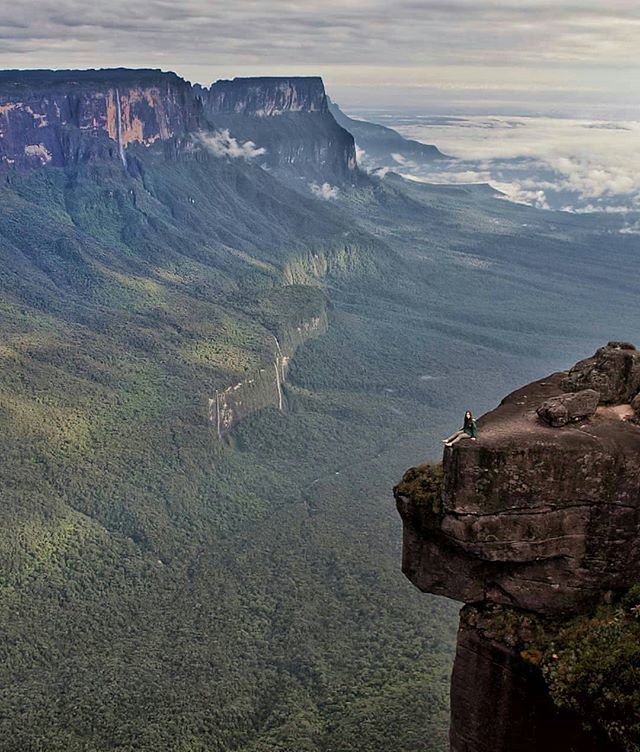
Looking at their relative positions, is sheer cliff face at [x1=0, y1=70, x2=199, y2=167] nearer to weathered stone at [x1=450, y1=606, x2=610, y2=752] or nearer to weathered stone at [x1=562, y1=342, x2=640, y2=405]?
weathered stone at [x1=562, y1=342, x2=640, y2=405]

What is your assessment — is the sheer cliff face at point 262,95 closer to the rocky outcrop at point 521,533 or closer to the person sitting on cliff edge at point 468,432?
the rocky outcrop at point 521,533

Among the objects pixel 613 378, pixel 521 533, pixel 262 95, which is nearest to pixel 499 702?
pixel 521 533

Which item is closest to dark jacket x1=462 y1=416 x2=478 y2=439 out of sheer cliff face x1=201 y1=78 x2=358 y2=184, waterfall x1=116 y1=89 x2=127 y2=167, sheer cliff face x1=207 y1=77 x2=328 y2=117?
waterfall x1=116 y1=89 x2=127 y2=167

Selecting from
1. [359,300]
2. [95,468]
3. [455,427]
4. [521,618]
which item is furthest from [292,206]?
[521,618]

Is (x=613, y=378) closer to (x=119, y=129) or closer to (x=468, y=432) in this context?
(x=468, y=432)

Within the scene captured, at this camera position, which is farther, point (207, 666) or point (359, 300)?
point (359, 300)

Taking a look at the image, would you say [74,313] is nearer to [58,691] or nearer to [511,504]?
[58,691]
